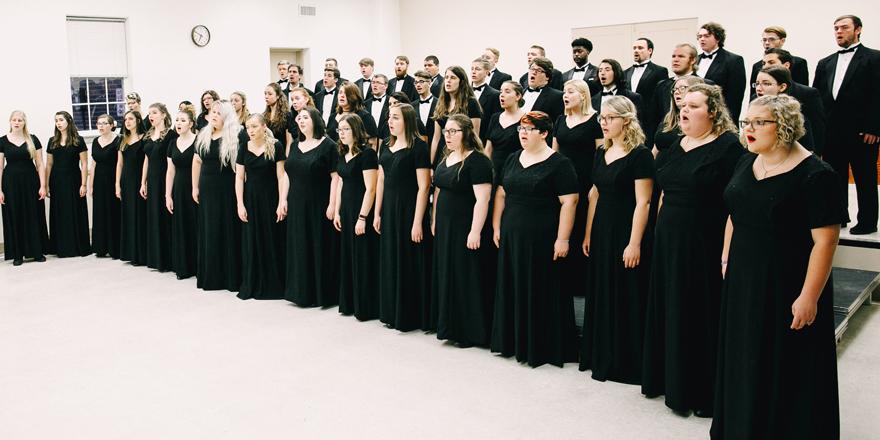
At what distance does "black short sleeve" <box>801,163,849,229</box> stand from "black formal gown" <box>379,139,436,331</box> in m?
3.00

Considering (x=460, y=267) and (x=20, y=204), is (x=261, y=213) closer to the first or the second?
(x=460, y=267)

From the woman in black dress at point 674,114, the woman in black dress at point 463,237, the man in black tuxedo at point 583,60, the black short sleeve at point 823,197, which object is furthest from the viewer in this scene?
the man in black tuxedo at point 583,60

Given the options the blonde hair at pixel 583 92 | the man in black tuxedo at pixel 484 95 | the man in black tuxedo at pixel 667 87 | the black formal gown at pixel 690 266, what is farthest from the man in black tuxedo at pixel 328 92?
the black formal gown at pixel 690 266

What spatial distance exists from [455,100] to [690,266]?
3.10 m

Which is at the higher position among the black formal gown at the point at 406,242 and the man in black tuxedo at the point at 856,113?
the man in black tuxedo at the point at 856,113

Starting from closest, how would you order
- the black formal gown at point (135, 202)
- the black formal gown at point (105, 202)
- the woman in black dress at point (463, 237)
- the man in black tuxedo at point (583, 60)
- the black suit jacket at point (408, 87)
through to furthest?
1. the woman in black dress at point (463, 237)
2. the man in black tuxedo at point (583, 60)
3. the black formal gown at point (135, 202)
4. the black formal gown at point (105, 202)
5. the black suit jacket at point (408, 87)

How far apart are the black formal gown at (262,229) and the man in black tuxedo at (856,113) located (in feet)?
15.6

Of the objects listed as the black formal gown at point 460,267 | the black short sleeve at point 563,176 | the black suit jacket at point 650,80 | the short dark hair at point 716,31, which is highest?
the short dark hair at point 716,31

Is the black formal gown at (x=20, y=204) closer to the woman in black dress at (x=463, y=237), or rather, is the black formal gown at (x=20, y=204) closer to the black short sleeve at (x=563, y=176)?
the woman in black dress at (x=463, y=237)

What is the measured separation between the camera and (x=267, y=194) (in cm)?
695

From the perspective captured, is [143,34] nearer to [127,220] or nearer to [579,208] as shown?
[127,220]

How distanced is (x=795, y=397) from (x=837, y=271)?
336 centimetres

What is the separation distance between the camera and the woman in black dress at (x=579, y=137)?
18.4 ft

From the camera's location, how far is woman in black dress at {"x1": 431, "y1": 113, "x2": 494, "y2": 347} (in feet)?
17.2
